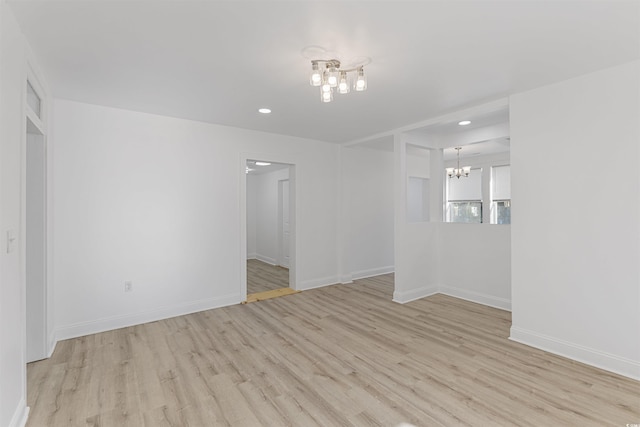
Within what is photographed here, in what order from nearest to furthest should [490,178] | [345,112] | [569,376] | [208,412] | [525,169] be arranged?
[208,412], [569,376], [525,169], [345,112], [490,178]

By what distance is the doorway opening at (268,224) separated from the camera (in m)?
6.55

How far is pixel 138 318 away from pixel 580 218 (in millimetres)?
4757

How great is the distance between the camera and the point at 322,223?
549 centimetres

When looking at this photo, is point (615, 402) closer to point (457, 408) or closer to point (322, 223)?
point (457, 408)

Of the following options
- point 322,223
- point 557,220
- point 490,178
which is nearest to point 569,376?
point 557,220

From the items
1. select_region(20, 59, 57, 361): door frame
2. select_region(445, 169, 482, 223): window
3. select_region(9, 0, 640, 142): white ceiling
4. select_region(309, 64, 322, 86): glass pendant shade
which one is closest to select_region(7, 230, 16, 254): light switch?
select_region(20, 59, 57, 361): door frame

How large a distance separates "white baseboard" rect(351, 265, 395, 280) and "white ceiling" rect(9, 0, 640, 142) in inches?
134

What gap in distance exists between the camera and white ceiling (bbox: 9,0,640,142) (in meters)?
1.84

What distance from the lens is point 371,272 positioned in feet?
20.1

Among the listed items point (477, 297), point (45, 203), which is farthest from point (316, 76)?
point (477, 297)

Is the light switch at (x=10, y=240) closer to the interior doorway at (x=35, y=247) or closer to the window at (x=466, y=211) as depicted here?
the interior doorway at (x=35, y=247)

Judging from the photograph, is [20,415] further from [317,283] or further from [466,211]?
[466,211]

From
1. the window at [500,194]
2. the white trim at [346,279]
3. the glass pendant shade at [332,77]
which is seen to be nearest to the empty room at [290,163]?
the glass pendant shade at [332,77]

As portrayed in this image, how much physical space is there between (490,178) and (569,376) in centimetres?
425
